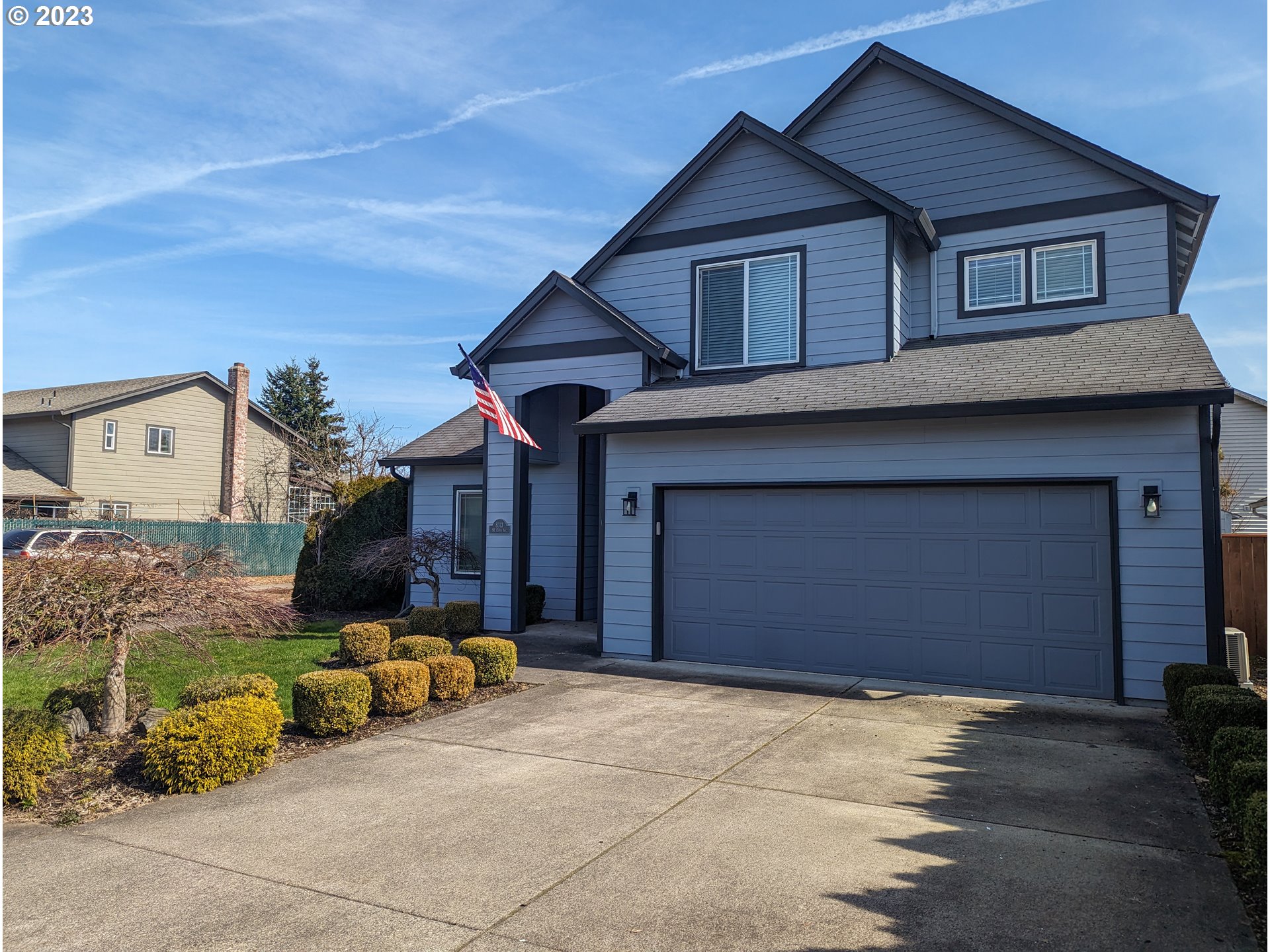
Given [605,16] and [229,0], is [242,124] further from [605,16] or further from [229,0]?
[605,16]

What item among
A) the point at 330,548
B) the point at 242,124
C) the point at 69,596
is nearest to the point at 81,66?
the point at 242,124

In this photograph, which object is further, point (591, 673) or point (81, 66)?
point (591, 673)

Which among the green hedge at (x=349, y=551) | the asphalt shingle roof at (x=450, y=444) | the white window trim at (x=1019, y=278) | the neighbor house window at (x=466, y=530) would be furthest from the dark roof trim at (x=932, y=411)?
the green hedge at (x=349, y=551)

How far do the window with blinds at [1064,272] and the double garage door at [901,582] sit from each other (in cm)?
424

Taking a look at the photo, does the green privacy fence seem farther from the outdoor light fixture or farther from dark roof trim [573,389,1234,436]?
the outdoor light fixture

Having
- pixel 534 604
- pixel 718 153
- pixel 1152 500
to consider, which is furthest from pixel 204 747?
pixel 718 153

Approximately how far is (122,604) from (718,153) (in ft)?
33.1

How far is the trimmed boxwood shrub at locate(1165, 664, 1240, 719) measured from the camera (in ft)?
25.0

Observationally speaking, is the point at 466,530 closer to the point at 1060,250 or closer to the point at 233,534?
the point at 1060,250

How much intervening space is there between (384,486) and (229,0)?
32.9 feet

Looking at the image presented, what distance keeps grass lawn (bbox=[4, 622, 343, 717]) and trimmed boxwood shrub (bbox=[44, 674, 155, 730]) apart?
0.65 feet

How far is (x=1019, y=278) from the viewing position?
12.5 metres

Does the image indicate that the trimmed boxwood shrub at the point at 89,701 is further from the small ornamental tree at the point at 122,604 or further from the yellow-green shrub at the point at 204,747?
the yellow-green shrub at the point at 204,747

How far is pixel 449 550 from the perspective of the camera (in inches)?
603
